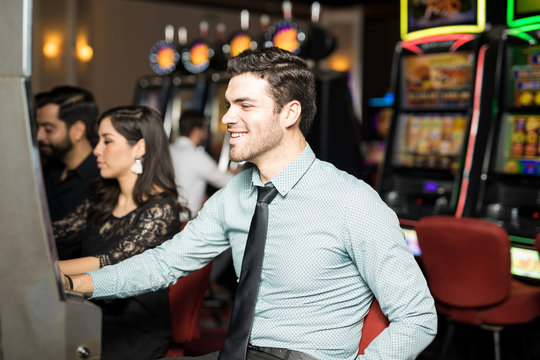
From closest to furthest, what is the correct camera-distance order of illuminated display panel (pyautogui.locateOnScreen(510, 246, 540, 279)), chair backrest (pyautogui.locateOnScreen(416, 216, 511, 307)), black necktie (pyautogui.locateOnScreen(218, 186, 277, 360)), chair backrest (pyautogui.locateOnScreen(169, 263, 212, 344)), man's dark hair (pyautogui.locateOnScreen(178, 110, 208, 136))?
black necktie (pyautogui.locateOnScreen(218, 186, 277, 360)) < chair backrest (pyautogui.locateOnScreen(169, 263, 212, 344)) < chair backrest (pyautogui.locateOnScreen(416, 216, 511, 307)) < illuminated display panel (pyautogui.locateOnScreen(510, 246, 540, 279)) < man's dark hair (pyautogui.locateOnScreen(178, 110, 208, 136))

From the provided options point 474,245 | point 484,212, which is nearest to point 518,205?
point 484,212

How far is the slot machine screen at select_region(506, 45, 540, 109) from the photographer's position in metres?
3.61

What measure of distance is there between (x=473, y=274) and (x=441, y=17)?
1980 mm

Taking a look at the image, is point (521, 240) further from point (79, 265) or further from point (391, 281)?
point (79, 265)

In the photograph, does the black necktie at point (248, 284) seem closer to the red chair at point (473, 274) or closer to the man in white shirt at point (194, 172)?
the red chair at point (473, 274)

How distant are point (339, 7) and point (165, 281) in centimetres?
→ 990

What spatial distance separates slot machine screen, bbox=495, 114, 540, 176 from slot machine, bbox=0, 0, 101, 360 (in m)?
3.24

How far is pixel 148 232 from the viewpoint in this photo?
2.08 metres

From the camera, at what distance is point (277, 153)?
5.59 feet

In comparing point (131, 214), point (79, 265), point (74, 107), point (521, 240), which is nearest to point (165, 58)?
point (74, 107)

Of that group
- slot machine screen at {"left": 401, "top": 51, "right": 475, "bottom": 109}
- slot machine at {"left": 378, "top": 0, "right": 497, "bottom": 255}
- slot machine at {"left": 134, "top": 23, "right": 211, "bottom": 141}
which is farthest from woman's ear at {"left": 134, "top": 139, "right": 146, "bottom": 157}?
slot machine at {"left": 134, "top": 23, "right": 211, "bottom": 141}

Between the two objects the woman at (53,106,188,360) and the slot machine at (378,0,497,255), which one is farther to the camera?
the slot machine at (378,0,497,255)

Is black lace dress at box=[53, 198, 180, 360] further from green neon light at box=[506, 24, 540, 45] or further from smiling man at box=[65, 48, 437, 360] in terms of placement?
green neon light at box=[506, 24, 540, 45]

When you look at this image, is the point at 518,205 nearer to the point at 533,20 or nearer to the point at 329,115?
the point at 533,20
